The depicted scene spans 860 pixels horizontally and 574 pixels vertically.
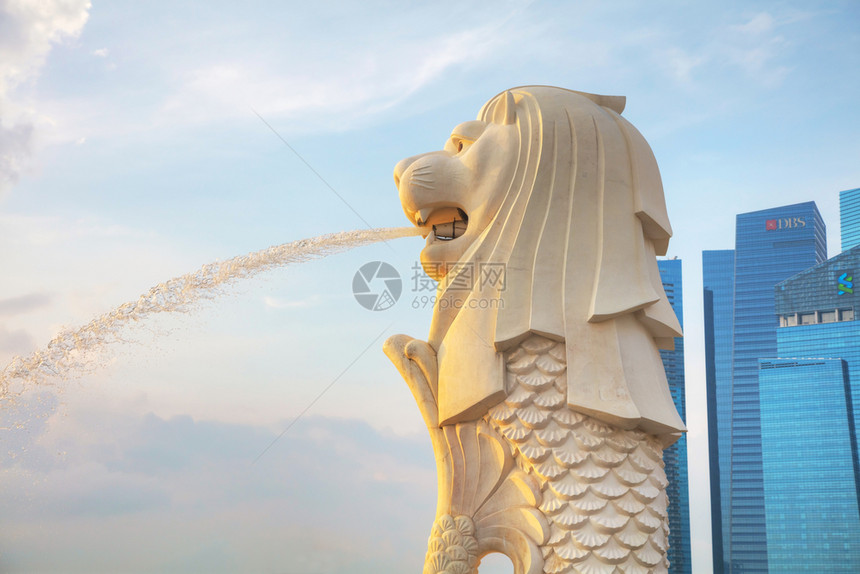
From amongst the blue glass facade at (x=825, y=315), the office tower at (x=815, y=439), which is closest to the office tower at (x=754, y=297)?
the blue glass facade at (x=825, y=315)

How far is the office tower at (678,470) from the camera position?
55.4 m

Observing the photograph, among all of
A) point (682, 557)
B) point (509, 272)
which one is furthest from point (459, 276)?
point (682, 557)

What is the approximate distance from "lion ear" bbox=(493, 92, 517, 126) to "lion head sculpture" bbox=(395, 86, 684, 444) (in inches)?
0.5

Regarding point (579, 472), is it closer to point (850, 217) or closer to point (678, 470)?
point (678, 470)

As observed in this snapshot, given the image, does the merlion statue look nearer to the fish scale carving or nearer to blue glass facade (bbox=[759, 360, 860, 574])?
the fish scale carving

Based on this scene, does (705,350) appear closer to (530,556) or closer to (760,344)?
(760,344)

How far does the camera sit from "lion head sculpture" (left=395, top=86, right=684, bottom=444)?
21.1ft

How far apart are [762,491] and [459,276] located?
63.6 m

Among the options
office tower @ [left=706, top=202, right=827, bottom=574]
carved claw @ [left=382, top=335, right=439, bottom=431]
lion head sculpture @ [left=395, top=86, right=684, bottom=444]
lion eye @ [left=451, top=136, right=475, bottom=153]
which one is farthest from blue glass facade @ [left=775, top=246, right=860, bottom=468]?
carved claw @ [left=382, top=335, right=439, bottom=431]

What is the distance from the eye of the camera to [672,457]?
53.2 metres

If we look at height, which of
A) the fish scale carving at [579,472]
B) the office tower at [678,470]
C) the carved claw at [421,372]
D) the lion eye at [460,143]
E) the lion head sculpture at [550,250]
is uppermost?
the office tower at [678,470]

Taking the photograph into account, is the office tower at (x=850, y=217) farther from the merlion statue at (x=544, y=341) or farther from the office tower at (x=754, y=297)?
the merlion statue at (x=544, y=341)

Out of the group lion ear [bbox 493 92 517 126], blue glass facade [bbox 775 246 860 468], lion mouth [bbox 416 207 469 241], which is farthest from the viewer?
blue glass facade [bbox 775 246 860 468]

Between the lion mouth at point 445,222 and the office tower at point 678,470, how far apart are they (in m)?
48.8
